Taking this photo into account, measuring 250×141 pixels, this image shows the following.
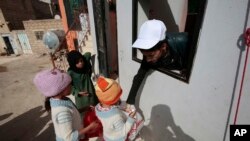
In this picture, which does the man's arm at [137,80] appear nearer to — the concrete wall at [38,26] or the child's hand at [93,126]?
the child's hand at [93,126]

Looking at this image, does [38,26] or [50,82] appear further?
[38,26]

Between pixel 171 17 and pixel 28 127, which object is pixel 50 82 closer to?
pixel 171 17

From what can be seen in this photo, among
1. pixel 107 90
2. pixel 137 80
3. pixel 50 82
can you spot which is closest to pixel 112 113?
pixel 107 90

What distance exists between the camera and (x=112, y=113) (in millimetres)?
1363

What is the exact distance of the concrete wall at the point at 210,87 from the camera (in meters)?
1.10

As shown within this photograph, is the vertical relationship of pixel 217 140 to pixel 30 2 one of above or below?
below

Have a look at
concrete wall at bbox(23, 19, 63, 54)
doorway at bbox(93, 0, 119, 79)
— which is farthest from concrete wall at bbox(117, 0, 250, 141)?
concrete wall at bbox(23, 19, 63, 54)

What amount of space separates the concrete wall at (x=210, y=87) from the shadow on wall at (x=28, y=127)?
2.58 m

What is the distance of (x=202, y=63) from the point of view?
137 centimetres

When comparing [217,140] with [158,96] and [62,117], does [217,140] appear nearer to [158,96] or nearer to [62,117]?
[158,96]

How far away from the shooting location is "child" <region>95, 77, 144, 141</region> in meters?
1.27

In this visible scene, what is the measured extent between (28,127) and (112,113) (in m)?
3.26

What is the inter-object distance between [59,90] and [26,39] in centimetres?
1652

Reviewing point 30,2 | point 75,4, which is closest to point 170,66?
point 75,4
